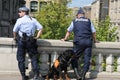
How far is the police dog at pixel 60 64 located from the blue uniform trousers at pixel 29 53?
41cm

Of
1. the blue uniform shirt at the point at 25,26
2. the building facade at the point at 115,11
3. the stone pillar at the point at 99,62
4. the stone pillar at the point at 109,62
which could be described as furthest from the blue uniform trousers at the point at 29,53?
the building facade at the point at 115,11

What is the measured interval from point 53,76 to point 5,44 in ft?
5.04

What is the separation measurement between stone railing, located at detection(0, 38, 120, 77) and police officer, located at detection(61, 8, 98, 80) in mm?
532

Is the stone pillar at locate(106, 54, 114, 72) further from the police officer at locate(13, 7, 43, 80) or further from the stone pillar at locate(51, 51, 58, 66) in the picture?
the police officer at locate(13, 7, 43, 80)

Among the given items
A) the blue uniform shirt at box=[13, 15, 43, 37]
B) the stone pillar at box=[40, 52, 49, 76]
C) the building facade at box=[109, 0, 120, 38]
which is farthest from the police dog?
the building facade at box=[109, 0, 120, 38]

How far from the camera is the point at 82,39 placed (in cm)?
1102

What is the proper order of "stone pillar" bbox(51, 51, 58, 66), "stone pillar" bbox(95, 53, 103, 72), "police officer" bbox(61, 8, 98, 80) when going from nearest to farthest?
"police officer" bbox(61, 8, 98, 80) → "stone pillar" bbox(51, 51, 58, 66) → "stone pillar" bbox(95, 53, 103, 72)

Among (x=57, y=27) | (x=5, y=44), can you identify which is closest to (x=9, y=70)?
(x=5, y=44)

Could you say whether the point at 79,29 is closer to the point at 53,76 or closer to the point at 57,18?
the point at 53,76

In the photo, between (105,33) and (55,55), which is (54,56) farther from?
(105,33)

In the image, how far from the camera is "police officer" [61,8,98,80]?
434 inches

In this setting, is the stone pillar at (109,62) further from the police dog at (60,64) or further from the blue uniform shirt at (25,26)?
the blue uniform shirt at (25,26)

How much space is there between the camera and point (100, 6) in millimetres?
102062

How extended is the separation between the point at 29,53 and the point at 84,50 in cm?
139
